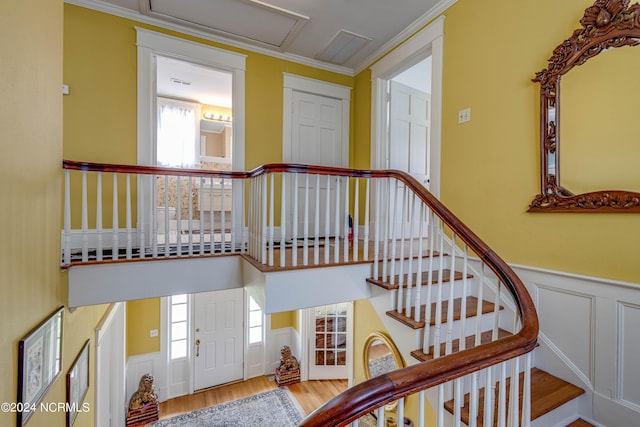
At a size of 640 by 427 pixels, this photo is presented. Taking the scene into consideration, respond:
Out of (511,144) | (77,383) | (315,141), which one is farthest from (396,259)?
(77,383)

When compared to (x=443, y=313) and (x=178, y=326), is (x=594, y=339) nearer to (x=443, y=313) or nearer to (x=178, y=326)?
(x=443, y=313)

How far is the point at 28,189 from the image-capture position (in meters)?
1.57

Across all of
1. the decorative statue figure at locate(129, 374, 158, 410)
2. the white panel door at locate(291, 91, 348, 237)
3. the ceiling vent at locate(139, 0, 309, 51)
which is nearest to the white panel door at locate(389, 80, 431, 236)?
the white panel door at locate(291, 91, 348, 237)

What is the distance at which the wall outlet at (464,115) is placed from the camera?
271cm

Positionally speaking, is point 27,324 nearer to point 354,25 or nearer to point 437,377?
point 437,377

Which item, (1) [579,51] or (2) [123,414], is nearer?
(1) [579,51]

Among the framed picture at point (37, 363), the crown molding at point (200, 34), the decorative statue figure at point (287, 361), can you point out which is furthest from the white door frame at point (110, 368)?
the crown molding at point (200, 34)

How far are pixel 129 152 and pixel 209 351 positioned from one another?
351cm

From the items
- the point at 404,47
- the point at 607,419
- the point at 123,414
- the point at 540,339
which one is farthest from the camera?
the point at 123,414

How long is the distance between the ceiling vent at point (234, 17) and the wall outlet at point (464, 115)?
6.32 feet

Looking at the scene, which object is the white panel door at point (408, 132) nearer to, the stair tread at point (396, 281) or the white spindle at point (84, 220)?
the stair tread at point (396, 281)

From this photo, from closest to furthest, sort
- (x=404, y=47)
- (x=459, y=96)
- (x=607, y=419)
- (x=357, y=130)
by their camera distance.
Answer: (x=607, y=419)
(x=459, y=96)
(x=404, y=47)
(x=357, y=130)

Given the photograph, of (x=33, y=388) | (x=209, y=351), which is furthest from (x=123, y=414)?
(x=33, y=388)

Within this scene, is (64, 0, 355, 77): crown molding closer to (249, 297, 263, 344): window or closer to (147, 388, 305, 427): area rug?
(249, 297, 263, 344): window
